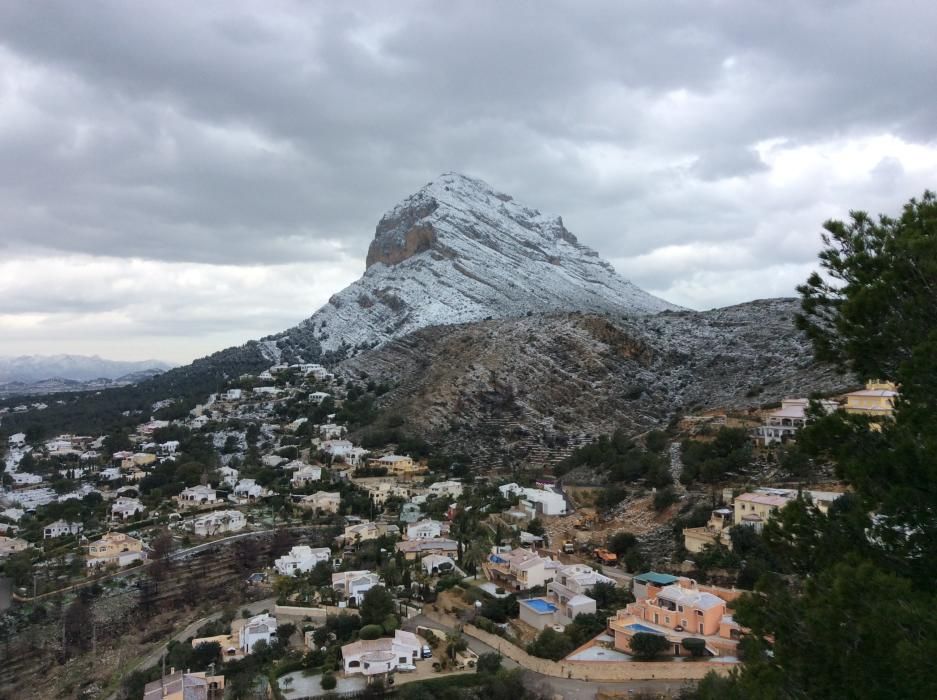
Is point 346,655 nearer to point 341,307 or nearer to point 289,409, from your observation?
point 289,409

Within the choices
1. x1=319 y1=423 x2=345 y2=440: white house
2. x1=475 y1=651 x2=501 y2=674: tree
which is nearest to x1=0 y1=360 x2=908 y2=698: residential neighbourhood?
x1=319 y1=423 x2=345 y2=440: white house

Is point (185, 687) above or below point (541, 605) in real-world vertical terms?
below

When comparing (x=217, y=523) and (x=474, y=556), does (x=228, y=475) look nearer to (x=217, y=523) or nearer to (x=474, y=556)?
(x=217, y=523)

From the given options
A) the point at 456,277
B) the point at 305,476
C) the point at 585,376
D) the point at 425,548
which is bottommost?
the point at 425,548

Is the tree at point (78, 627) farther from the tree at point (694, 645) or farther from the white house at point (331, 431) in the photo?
the white house at point (331, 431)

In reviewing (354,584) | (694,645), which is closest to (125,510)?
(354,584)

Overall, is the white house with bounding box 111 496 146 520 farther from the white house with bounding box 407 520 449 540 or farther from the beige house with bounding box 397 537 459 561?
the beige house with bounding box 397 537 459 561

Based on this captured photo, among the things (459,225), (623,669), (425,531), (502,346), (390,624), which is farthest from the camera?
(459,225)
